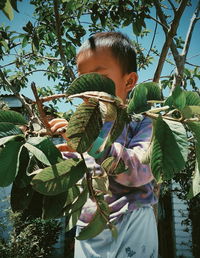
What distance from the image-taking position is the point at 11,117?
412 millimetres

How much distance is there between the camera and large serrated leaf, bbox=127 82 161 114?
1.10ft

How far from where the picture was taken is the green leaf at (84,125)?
323 millimetres

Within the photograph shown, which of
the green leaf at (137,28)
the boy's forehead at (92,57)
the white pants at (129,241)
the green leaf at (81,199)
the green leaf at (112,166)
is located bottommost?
the white pants at (129,241)

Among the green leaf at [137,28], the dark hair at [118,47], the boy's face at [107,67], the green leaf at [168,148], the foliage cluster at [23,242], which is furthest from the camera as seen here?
the foliage cluster at [23,242]

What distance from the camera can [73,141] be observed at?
33cm

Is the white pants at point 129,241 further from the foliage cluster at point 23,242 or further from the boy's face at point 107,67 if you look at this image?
the foliage cluster at point 23,242

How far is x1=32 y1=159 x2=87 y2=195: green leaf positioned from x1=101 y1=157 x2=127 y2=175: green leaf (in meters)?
0.08

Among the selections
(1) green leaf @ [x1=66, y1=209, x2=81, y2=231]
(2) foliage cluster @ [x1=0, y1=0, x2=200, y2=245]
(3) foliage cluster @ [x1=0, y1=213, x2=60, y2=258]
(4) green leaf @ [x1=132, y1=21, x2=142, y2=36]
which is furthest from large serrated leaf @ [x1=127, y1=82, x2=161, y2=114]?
(3) foliage cluster @ [x1=0, y1=213, x2=60, y2=258]

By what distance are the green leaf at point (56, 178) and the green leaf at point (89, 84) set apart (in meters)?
0.11

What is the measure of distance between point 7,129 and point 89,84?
157mm

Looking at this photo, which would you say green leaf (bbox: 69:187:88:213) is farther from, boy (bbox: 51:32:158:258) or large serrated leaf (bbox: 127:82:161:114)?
boy (bbox: 51:32:158:258)

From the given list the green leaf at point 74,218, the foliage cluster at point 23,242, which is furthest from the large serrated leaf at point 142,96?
the foliage cluster at point 23,242

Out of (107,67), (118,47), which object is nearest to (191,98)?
(107,67)

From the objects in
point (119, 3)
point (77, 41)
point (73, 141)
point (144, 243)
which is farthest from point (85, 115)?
point (77, 41)
